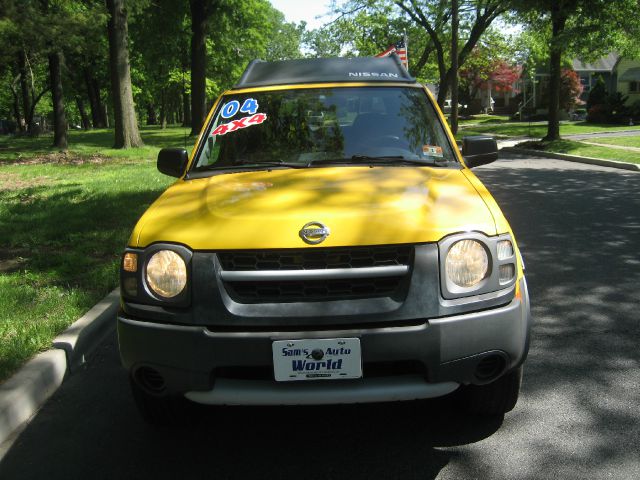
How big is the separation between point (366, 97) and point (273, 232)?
1.89 m

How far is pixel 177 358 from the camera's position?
107 inches

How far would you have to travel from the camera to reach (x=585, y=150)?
18.1 metres

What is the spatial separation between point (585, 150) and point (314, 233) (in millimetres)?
17292

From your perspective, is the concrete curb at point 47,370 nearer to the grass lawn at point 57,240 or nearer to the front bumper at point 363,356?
the grass lawn at point 57,240

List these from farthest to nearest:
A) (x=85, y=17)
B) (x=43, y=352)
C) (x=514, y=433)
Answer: (x=85, y=17) → (x=43, y=352) → (x=514, y=433)

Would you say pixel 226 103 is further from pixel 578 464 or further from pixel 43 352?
pixel 578 464

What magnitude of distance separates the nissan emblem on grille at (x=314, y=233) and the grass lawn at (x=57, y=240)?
2157 millimetres

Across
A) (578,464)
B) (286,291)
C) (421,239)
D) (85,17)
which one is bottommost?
(578,464)

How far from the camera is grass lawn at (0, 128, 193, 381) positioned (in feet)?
15.1

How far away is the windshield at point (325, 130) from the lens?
393 cm

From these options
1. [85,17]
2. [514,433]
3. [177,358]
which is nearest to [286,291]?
[177,358]

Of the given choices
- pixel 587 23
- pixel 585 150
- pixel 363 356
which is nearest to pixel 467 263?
pixel 363 356

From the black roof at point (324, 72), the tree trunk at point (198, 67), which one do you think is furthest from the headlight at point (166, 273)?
the tree trunk at point (198, 67)

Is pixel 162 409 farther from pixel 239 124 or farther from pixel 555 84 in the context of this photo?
pixel 555 84
